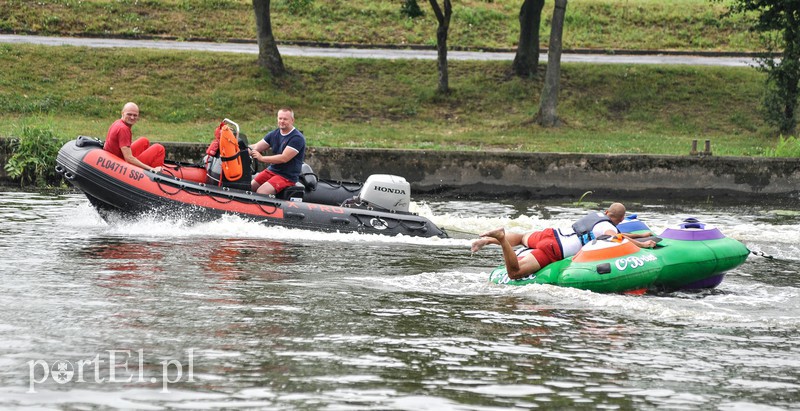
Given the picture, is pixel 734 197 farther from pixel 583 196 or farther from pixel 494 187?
pixel 494 187

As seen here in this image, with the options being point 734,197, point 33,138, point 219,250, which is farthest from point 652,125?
point 219,250

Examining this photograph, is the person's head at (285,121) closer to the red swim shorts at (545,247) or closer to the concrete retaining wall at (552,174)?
the red swim shorts at (545,247)

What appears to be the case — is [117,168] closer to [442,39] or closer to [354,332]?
[354,332]

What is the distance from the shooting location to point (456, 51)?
114ft

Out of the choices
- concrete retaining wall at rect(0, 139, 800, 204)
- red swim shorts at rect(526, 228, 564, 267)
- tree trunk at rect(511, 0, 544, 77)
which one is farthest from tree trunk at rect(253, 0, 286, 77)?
red swim shorts at rect(526, 228, 564, 267)

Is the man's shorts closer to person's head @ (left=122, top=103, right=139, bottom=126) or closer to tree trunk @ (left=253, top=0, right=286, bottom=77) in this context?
person's head @ (left=122, top=103, right=139, bottom=126)

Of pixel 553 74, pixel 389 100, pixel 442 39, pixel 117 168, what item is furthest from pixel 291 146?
pixel 389 100

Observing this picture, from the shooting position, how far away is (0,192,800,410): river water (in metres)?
7.62

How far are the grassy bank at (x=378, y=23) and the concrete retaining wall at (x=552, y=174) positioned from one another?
44.3 feet

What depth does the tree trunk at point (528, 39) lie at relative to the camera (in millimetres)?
30047

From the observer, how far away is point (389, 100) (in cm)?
2902

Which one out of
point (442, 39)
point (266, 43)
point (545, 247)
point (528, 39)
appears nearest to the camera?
point (545, 247)

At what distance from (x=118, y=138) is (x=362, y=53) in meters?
18.3

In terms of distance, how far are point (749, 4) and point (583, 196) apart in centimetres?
788
